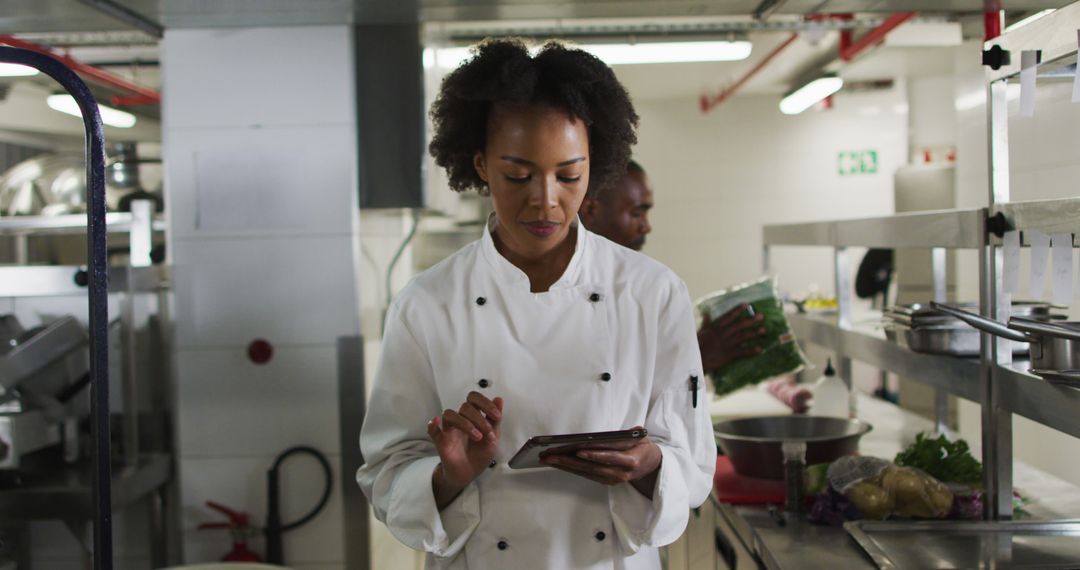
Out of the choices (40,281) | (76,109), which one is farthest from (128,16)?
(76,109)

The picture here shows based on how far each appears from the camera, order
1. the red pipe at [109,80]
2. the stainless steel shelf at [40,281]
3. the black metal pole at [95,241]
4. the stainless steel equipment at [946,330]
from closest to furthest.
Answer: the black metal pole at [95,241] → the stainless steel equipment at [946,330] → the stainless steel shelf at [40,281] → the red pipe at [109,80]

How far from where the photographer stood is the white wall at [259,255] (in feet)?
9.45

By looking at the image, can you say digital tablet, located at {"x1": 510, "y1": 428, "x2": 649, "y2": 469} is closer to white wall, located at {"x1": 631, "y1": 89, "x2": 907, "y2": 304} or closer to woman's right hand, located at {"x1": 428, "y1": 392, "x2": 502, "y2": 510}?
woman's right hand, located at {"x1": 428, "y1": 392, "x2": 502, "y2": 510}

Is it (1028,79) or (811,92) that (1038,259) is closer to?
(1028,79)

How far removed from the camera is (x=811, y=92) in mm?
6395

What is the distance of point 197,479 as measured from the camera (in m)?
2.96

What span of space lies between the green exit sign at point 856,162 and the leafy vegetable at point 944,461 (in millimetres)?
6691

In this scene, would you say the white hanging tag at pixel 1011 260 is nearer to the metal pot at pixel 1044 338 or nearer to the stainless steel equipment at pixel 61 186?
the metal pot at pixel 1044 338

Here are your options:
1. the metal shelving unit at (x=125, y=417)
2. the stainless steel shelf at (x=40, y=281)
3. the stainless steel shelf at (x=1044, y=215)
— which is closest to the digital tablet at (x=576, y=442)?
the stainless steel shelf at (x=1044, y=215)

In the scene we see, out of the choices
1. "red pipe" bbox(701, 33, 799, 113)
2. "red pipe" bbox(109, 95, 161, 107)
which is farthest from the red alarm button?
"red pipe" bbox(701, 33, 799, 113)

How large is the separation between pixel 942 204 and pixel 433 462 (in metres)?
6.79

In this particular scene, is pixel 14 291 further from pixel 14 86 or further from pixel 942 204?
pixel 942 204

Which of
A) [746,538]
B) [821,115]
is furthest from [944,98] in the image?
[746,538]

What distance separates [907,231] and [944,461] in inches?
24.0
